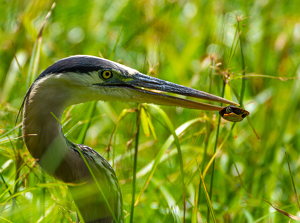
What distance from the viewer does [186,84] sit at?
283 cm

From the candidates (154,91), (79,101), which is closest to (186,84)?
(154,91)

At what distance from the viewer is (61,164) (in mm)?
1241

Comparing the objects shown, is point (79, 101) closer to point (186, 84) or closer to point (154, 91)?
point (154, 91)

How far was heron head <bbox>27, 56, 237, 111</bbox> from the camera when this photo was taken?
1.25m

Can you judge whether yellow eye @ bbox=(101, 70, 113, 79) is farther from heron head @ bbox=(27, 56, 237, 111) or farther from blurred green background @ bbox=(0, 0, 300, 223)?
blurred green background @ bbox=(0, 0, 300, 223)

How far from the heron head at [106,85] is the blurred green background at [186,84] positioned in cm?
26

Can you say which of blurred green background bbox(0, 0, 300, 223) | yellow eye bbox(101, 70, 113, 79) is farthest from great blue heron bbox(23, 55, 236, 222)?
blurred green background bbox(0, 0, 300, 223)

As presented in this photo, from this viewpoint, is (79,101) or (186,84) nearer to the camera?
(79,101)

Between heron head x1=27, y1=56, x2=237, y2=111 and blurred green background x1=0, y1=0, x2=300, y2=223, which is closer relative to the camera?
heron head x1=27, y1=56, x2=237, y2=111

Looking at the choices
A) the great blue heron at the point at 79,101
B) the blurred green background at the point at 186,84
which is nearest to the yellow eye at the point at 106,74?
the great blue heron at the point at 79,101

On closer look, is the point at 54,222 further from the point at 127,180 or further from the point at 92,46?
the point at 92,46

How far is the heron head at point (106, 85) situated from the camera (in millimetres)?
1245

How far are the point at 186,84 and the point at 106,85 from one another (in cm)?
157

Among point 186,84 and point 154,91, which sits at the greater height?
point 154,91
